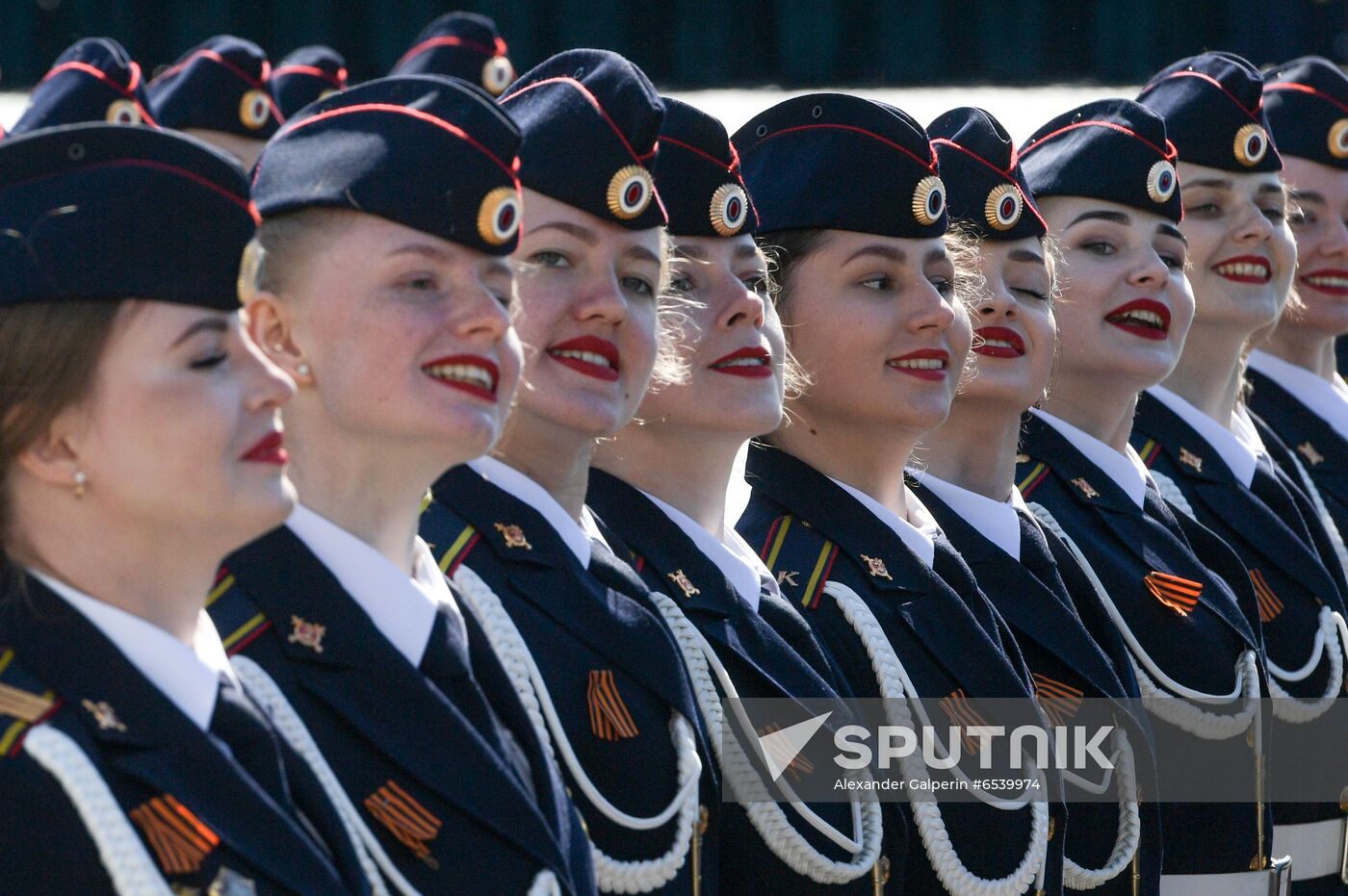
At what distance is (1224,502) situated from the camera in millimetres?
5039

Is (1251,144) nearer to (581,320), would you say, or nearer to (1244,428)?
(1244,428)

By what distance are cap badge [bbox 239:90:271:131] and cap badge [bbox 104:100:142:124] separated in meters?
1.34

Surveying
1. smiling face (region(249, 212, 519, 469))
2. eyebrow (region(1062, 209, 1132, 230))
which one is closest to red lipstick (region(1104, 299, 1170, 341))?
eyebrow (region(1062, 209, 1132, 230))

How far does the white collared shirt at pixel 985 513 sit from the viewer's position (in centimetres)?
423

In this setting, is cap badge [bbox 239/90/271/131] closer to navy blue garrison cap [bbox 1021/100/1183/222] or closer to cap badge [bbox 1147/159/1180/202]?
navy blue garrison cap [bbox 1021/100/1183/222]

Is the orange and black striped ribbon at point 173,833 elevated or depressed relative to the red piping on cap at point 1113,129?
depressed

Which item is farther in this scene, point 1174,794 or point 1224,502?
point 1224,502

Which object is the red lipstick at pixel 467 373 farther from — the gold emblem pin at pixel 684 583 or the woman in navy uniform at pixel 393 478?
the gold emblem pin at pixel 684 583

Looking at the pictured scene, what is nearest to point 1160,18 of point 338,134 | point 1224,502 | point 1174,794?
point 1224,502

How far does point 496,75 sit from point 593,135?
3.47 meters

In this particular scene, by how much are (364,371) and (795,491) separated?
1272 mm

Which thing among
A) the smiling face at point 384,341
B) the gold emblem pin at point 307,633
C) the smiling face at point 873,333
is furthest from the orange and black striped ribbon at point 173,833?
the smiling face at point 873,333

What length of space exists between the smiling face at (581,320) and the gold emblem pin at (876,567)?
0.65 metres

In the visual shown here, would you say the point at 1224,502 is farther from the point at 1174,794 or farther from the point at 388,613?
the point at 388,613
